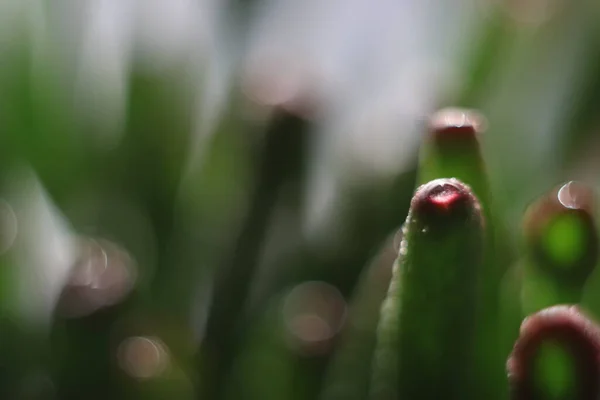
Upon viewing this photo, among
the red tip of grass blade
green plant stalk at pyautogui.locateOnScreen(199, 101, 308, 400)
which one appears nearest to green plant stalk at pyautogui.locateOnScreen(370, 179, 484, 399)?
the red tip of grass blade

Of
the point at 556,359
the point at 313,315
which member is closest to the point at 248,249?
the point at 313,315

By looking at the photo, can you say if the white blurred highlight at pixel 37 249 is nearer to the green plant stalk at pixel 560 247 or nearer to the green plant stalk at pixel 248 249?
the green plant stalk at pixel 248 249

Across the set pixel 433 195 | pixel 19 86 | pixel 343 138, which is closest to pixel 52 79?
pixel 19 86

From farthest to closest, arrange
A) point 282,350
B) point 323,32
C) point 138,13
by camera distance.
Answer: point 323,32
point 138,13
point 282,350

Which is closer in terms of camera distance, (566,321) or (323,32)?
(566,321)

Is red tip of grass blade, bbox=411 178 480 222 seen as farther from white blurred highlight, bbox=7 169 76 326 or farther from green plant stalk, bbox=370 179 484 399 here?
white blurred highlight, bbox=7 169 76 326

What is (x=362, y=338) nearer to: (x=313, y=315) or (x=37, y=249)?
(x=313, y=315)

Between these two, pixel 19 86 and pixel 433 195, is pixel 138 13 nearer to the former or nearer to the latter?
pixel 19 86
